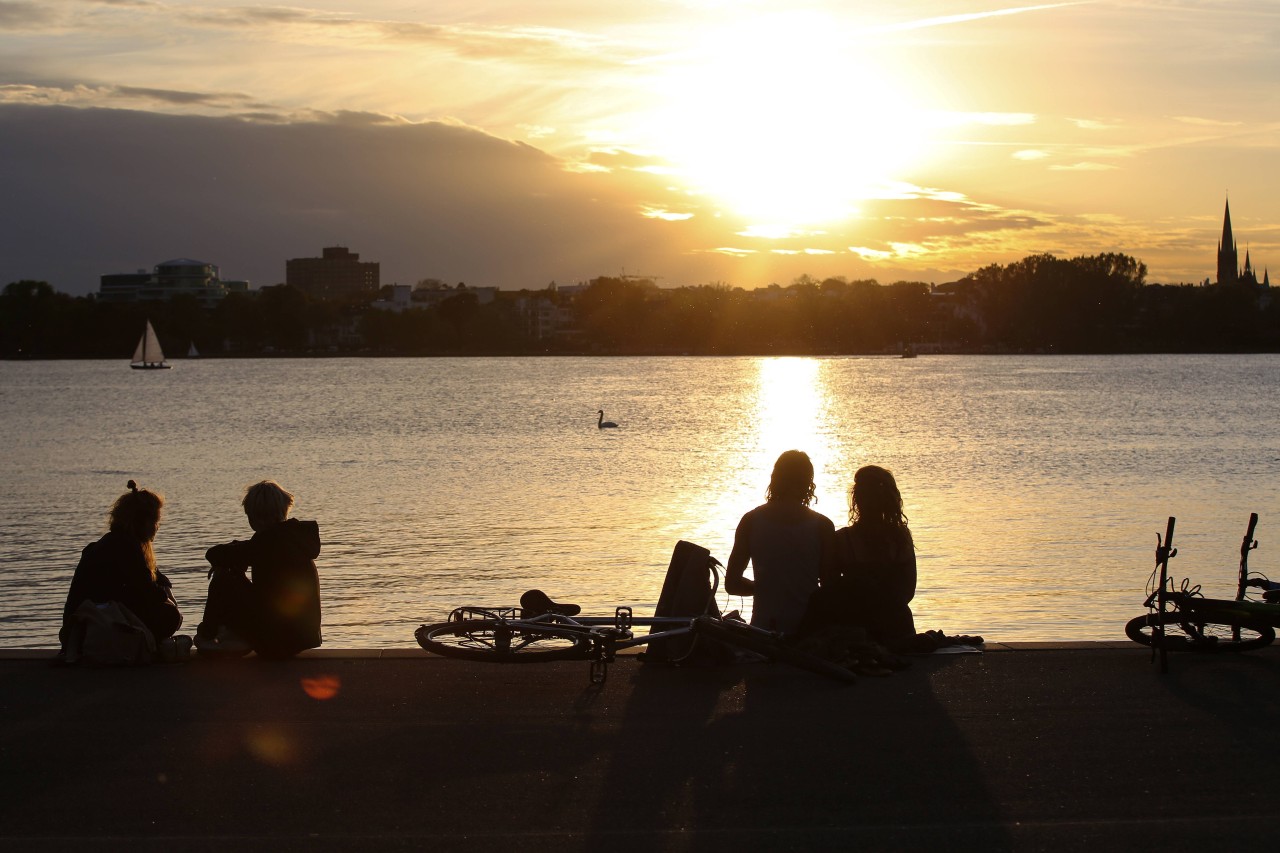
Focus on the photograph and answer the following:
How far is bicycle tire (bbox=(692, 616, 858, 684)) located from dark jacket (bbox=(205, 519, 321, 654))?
87.0 inches

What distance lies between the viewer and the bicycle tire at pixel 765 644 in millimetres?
7137

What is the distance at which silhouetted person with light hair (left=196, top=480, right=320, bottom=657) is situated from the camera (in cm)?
771

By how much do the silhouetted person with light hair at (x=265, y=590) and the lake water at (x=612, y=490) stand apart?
4370mm

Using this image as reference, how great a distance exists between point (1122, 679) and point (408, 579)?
1071cm

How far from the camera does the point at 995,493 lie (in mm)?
28297

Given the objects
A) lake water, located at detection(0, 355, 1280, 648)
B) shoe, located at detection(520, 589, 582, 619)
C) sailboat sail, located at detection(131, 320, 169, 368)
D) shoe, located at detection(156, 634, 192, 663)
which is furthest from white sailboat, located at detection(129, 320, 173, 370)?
shoe, located at detection(520, 589, 582, 619)

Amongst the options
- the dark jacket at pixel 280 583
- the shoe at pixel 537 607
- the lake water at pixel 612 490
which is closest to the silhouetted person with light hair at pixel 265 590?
the dark jacket at pixel 280 583

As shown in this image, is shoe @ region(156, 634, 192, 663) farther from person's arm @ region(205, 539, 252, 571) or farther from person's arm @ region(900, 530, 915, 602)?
person's arm @ region(900, 530, 915, 602)

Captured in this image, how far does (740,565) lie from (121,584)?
3.44 metres

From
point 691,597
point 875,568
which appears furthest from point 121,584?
point 875,568

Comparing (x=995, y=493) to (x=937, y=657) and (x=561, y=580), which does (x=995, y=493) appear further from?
(x=937, y=657)

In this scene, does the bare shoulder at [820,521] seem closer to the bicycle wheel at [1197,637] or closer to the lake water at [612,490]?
the bicycle wheel at [1197,637]

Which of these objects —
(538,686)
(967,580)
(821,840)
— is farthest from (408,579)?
(821,840)

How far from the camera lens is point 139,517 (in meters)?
7.75
